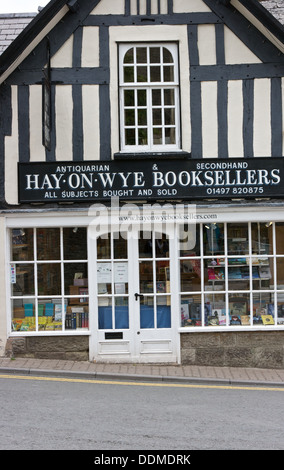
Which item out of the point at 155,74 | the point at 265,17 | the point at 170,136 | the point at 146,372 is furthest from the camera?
the point at 170,136

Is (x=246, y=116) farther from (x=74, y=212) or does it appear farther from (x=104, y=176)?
(x=74, y=212)

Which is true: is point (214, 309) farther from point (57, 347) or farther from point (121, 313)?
point (57, 347)

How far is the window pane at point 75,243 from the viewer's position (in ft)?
35.2

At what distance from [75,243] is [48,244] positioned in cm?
47

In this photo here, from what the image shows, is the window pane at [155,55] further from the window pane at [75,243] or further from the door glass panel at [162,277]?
the door glass panel at [162,277]

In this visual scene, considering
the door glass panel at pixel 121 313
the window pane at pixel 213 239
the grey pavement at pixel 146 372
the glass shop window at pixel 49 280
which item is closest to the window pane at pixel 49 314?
the glass shop window at pixel 49 280

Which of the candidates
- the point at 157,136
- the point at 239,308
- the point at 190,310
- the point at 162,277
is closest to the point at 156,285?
the point at 162,277

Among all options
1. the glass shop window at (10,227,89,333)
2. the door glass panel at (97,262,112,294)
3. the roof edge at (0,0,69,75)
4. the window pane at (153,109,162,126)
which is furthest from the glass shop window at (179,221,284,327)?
the roof edge at (0,0,69,75)

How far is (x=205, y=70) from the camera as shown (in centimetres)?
1061

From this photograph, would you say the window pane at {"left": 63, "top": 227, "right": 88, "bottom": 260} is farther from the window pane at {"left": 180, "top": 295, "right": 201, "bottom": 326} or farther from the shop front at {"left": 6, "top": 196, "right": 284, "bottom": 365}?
the window pane at {"left": 180, "top": 295, "right": 201, "bottom": 326}

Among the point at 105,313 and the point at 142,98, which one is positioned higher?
the point at 142,98

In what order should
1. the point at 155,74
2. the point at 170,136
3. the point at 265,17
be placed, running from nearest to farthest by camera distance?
1. the point at 265,17
2. the point at 155,74
3. the point at 170,136

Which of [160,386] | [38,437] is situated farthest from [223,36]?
[38,437]

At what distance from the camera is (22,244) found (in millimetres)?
10742
